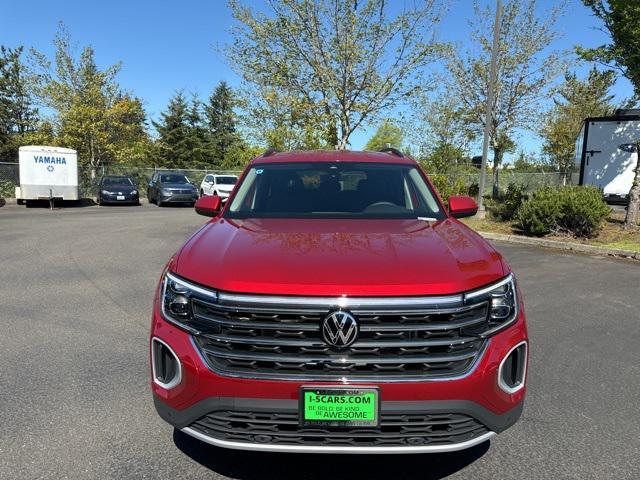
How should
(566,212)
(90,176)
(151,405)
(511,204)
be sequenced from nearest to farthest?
1. (151,405)
2. (566,212)
3. (511,204)
4. (90,176)

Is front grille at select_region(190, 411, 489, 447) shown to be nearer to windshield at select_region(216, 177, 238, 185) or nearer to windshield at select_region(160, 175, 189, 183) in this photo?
windshield at select_region(216, 177, 238, 185)

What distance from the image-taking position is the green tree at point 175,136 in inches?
2249

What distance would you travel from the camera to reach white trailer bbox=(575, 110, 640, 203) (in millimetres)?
13367

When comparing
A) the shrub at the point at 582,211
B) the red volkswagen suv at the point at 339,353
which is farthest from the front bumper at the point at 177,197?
the red volkswagen suv at the point at 339,353

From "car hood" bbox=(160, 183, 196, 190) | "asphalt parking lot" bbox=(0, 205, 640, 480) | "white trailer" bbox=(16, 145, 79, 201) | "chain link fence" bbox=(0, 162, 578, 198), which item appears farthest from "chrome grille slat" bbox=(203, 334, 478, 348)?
"car hood" bbox=(160, 183, 196, 190)

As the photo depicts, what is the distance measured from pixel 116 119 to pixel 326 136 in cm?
1505

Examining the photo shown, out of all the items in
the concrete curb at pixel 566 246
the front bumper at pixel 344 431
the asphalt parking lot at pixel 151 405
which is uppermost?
the front bumper at pixel 344 431

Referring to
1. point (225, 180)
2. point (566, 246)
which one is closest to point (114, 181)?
point (225, 180)

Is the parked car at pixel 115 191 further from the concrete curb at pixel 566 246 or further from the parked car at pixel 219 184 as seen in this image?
the concrete curb at pixel 566 246

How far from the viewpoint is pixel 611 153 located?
13.8 meters

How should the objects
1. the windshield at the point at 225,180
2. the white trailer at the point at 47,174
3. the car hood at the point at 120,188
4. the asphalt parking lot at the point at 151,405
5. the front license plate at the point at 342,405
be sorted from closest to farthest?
the front license plate at the point at 342,405, the asphalt parking lot at the point at 151,405, the white trailer at the point at 47,174, the car hood at the point at 120,188, the windshield at the point at 225,180

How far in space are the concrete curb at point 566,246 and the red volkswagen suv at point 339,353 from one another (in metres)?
8.85

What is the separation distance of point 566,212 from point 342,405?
10.8m

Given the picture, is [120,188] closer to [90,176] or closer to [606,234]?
[90,176]
